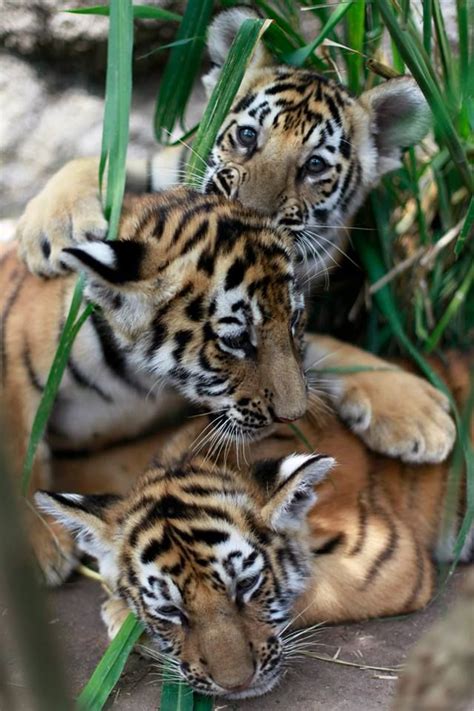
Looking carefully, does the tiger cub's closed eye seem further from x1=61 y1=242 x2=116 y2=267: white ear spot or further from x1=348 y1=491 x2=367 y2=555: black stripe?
x1=61 y1=242 x2=116 y2=267: white ear spot

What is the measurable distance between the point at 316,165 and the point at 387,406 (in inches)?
28.5

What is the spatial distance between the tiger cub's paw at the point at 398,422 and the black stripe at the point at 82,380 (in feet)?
2.25

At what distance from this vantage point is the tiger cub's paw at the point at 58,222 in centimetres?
265

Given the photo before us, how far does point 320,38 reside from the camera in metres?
2.48

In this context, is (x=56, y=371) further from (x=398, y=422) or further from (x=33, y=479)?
(x=398, y=422)

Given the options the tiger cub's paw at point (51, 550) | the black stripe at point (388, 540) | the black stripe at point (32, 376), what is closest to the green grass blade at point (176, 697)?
the black stripe at point (388, 540)

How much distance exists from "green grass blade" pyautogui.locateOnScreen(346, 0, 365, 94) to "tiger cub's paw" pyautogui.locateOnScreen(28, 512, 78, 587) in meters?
1.61

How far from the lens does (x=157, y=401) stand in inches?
109

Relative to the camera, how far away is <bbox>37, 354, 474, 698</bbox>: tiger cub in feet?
6.39

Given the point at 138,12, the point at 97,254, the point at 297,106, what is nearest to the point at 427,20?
the point at 297,106

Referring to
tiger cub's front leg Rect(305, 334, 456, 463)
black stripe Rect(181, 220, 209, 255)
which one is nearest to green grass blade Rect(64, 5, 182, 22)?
black stripe Rect(181, 220, 209, 255)

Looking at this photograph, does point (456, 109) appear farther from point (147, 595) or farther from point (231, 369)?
point (147, 595)

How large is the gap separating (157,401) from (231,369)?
58cm

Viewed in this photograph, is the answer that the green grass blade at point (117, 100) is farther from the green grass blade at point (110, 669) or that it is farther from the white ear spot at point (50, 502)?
the green grass blade at point (110, 669)
